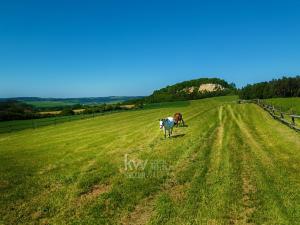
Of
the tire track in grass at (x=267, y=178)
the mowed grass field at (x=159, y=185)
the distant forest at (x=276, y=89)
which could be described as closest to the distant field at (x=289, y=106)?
the tire track in grass at (x=267, y=178)

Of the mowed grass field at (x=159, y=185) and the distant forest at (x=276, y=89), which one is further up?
the distant forest at (x=276, y=89)

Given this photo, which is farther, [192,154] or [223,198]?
[192,154]

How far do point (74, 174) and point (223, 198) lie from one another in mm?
7992

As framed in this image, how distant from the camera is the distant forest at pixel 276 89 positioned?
144m

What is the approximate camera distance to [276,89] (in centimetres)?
14662

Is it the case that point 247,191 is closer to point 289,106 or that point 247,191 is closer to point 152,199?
point 152,199

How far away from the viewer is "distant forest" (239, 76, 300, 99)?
144163mm

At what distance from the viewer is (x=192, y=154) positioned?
1939cm

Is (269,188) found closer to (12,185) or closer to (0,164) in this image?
(12,185)

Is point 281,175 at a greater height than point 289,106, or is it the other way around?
point 289,106

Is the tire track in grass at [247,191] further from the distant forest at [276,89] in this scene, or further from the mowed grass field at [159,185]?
the distant forest at [276,89]

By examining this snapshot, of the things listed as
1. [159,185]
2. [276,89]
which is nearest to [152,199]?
[159,185]

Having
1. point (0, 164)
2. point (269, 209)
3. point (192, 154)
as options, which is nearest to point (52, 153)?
point (0, 164)

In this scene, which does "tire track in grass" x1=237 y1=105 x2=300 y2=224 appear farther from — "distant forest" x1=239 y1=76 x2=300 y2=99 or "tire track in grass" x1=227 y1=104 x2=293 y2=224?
"distant forest" x1=239 y1=76 x2=300 y2=99
